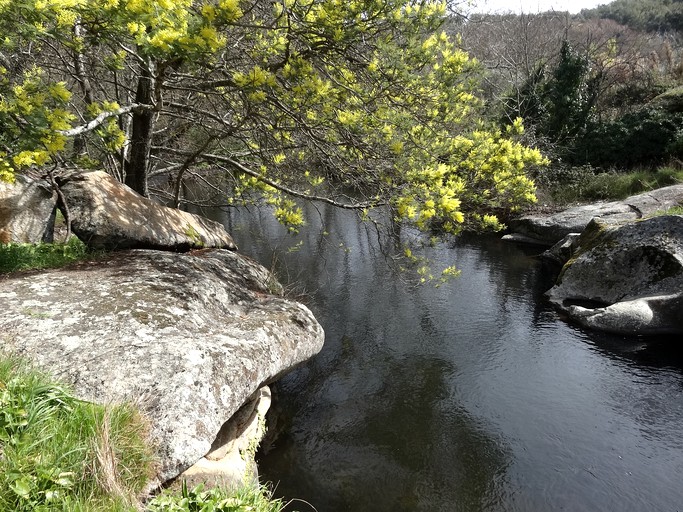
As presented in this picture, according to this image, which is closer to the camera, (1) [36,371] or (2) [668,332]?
(1) [36,371]

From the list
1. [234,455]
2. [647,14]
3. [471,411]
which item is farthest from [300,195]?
[647,14]

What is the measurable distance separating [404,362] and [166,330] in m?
4.90

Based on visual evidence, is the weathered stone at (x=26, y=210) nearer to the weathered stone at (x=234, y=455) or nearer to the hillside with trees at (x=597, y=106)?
the weathered stone at (x=234, y=455)

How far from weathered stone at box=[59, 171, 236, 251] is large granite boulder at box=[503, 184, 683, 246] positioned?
12.6 meters

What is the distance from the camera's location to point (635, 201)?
14.7m

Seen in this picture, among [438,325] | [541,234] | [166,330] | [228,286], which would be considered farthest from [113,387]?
[541,234]

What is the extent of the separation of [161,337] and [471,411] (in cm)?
468

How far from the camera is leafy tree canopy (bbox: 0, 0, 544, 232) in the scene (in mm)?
3643

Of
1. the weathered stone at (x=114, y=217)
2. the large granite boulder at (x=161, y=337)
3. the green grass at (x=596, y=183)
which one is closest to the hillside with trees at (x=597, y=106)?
the green grass at (x=596, y=183)

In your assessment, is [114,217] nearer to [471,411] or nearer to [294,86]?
[294,86]

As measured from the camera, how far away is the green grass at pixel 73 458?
2238 millimetres

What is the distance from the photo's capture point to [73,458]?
2496 mm

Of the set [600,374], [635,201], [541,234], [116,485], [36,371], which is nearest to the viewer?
[116,485]

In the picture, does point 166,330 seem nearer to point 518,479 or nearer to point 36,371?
point 36,371
